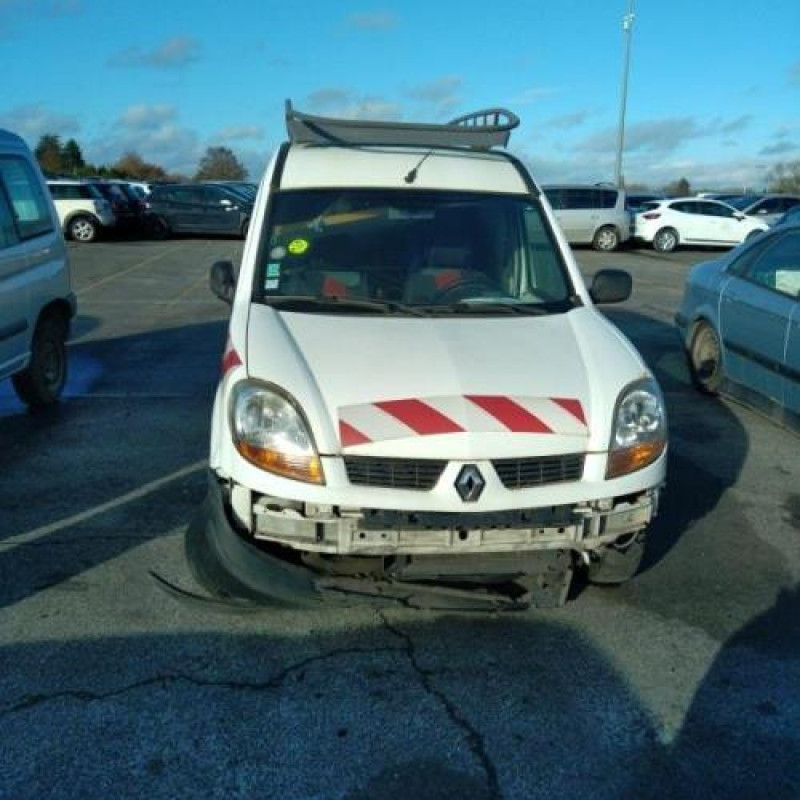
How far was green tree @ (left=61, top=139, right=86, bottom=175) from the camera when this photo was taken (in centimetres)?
6605

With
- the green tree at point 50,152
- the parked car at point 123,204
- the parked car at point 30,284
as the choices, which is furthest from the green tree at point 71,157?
the parked car at point 30,284

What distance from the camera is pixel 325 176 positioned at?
446 cm

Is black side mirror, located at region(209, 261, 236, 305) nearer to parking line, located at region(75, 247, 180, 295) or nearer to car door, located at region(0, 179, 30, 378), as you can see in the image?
car door, located at region(0, 179, 30, 378)

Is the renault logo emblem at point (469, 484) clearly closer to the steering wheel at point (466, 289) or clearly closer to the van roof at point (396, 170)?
the steering wheel at point (466, 289)

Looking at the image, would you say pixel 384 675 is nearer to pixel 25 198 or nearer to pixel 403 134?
pixel 403 134

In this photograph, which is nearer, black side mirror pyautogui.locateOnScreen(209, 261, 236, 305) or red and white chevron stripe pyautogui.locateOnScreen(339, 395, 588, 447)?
red and white chevron stripe pyautogui.locateOnScreen(339, 395, 588, 447)

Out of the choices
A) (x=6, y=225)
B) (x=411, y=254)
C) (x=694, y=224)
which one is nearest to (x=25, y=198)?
(x=6, y=225)

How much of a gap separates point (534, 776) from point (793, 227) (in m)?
5.07

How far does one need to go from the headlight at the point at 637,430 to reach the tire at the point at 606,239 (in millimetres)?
20665

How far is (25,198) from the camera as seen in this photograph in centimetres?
630

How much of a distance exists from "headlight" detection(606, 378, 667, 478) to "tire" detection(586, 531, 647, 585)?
0.40 m

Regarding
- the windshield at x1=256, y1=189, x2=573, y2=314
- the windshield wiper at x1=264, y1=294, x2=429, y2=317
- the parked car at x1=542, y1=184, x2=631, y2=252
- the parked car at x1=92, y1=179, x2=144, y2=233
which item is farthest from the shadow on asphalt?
the parked car at x1=92, y1=179, x2=144, y2=233

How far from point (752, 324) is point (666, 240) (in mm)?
19022

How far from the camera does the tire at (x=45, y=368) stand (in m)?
6.43
